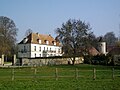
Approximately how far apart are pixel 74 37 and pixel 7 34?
18.6 m

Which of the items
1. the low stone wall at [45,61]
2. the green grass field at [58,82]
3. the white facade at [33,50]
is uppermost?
the white facade at [33,50]

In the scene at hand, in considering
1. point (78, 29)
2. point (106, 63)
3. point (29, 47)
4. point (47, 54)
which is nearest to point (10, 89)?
point (78, 29)

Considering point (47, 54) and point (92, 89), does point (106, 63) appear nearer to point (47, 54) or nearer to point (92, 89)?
point (47, 54)

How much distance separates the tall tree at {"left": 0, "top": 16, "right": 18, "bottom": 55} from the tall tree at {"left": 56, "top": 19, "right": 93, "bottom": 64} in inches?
529

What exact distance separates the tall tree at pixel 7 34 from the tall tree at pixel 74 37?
13.4 meters

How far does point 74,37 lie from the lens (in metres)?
68.6

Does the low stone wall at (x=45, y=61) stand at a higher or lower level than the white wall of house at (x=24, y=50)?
lower

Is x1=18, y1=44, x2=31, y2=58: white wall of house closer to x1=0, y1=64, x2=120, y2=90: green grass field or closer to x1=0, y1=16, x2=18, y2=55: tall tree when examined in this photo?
x1=0, y1=16, x2=18, y2=55: tall tree

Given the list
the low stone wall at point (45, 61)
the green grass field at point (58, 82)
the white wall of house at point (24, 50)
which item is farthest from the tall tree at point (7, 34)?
the green grass field at point (58, 82)

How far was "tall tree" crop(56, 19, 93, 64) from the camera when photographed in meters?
67.9

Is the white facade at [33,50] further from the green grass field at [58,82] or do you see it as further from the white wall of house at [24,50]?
the green grass field at [58,82]

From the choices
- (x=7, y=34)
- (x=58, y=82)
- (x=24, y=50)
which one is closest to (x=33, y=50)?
(x=24, y=50)

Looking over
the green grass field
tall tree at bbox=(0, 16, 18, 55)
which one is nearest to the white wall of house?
tall tree at bbox=(0, 16, 18, 55)

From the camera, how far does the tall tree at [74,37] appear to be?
6788 cm
